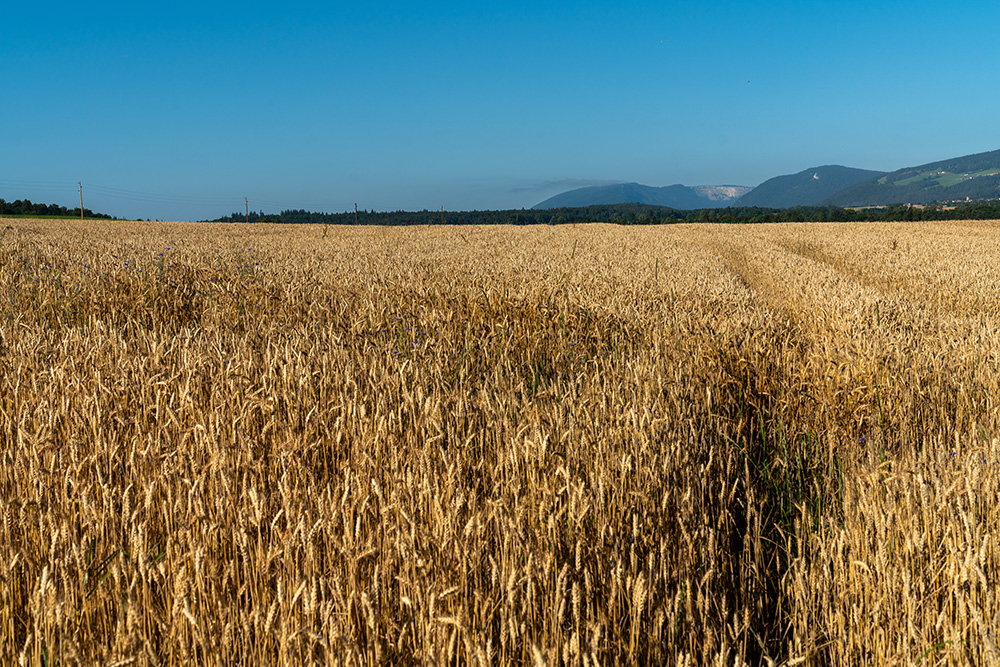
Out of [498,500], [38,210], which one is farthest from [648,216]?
[498,500]

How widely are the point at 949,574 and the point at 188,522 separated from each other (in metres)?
2.29

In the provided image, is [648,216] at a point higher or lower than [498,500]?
higher

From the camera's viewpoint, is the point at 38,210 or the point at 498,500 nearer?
the point at 498,500

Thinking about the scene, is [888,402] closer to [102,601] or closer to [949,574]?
[949,574]

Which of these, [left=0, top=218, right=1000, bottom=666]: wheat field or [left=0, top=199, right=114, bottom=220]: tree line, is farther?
[left=0, top=199, right=114, bottom=220]: tree line

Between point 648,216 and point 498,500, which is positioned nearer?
point 498,500

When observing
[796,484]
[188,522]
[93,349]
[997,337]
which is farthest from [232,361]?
[997,337]

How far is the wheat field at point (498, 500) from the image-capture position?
5.43ft

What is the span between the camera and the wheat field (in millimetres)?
1655

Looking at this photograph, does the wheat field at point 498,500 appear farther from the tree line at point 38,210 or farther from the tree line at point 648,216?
the tree line at point 38,210

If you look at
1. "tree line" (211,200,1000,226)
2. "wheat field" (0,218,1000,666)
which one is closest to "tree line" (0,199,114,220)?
"tree line" (211,200,1000,226)

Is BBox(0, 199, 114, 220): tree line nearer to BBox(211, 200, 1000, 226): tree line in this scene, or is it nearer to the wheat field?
BBox(211, 200, 1000, 226): tree line

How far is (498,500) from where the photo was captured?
1.90m

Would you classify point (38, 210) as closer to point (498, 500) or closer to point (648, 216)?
point (648, 216)
